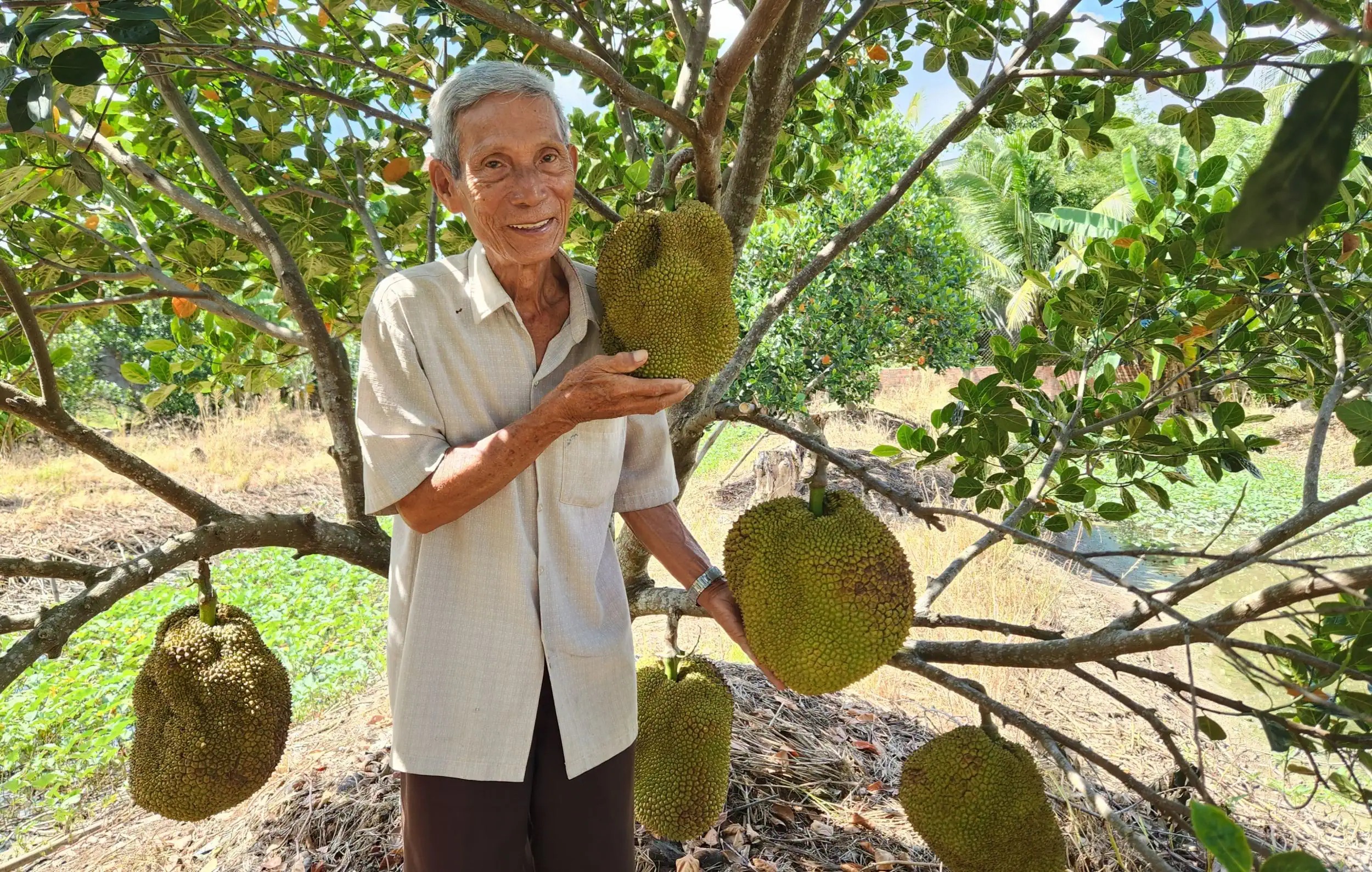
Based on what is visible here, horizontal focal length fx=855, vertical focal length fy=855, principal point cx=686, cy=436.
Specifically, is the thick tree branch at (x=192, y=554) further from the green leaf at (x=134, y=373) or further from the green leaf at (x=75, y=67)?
the green leaf at (x=134, y=373)

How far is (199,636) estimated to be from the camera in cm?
149

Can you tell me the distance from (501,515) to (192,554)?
520 mm

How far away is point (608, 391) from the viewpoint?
1.08 metres

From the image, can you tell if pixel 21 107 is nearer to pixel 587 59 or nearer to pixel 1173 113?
pixel 587 59

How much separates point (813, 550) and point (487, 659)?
20.1 inches

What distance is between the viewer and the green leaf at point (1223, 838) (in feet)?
1.88

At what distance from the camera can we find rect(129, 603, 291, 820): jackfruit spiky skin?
4.70 feet

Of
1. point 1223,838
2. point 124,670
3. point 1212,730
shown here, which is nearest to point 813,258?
point 1212,730

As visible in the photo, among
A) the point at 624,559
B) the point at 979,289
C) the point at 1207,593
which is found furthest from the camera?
the point at 979,289

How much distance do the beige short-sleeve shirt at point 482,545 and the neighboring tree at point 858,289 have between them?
21.1 ft

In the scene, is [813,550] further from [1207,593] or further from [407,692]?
[1207,593]

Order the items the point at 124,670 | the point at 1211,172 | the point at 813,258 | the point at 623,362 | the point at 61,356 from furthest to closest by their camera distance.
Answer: the point at 124,670 < the point at 813,258 < the point at 61,356 < the point at 1211,172 < the point at 623,362

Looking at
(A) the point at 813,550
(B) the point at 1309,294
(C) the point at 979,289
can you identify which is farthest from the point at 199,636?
(C) the point at 979,289

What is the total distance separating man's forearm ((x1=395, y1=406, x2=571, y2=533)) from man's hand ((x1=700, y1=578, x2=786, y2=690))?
39cm
